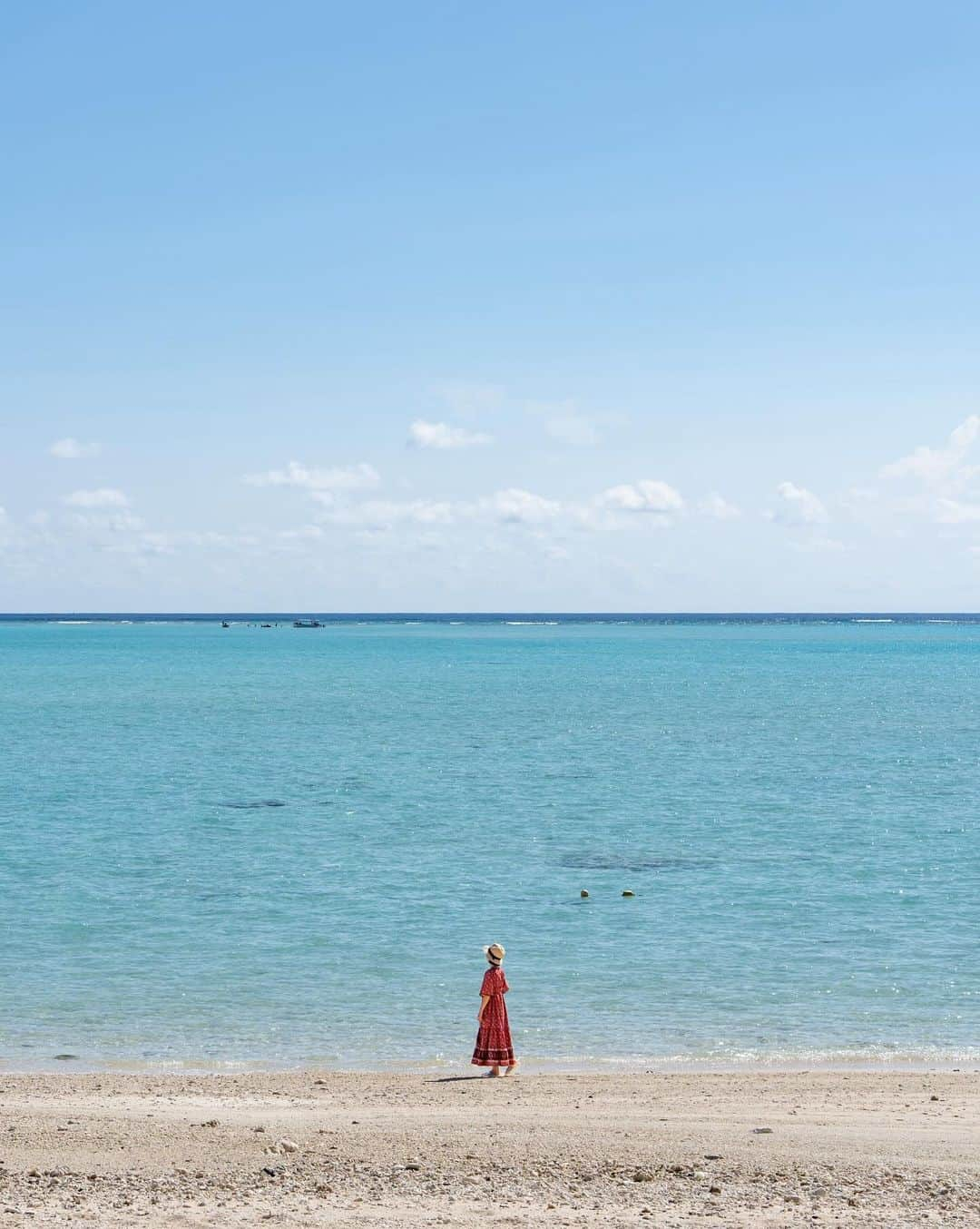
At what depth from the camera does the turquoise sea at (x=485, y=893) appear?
2142cm

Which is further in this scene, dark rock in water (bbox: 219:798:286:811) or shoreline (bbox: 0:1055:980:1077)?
dark rock in water (bbox: 219:798:286:811)

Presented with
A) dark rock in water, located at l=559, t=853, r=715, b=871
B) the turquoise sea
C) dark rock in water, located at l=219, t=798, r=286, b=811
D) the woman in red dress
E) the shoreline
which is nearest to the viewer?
the woman in red dress

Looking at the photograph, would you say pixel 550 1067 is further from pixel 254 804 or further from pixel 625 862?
pixel 254 804

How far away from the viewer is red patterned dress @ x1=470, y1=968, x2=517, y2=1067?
18641 millimetres

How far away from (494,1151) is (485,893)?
1767 centimetres

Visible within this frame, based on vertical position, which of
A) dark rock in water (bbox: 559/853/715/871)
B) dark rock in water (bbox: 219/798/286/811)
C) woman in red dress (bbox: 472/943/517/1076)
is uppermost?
woman in red dress (bbox: 472/943/517/1076)

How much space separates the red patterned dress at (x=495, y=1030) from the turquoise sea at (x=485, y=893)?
4.17 feet

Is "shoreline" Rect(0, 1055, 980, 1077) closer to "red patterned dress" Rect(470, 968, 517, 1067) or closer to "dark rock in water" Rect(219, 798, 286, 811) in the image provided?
"red patterned dress" Rect(470, 968, 517, 1067)

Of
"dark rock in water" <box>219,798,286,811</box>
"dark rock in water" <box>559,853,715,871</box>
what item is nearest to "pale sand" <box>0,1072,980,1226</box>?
"dark rock in water" <box>559,853,715,871</box>

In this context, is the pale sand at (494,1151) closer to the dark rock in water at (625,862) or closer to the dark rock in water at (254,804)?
the dark rock in water at (625,862)

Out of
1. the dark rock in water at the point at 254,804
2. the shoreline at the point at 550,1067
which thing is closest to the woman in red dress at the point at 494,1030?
the shoreline at the point at 550,1067

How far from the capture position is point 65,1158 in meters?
14.1

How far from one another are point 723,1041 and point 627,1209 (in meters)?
8.59

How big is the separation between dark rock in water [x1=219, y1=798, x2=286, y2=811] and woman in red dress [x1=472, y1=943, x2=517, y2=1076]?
94.8 feet
